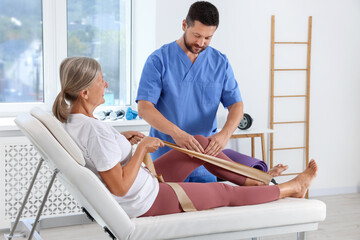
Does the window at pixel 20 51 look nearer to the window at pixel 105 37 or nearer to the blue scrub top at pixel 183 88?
the window at pixel 105 37

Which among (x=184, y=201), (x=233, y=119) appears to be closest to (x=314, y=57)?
(x=233, y=119)

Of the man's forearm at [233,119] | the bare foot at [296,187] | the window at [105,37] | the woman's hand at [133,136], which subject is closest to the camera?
the bare foot at [296,187]

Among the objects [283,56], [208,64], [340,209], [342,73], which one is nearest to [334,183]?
[340,209]

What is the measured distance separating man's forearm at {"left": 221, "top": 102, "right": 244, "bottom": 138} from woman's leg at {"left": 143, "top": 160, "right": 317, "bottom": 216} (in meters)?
0.43

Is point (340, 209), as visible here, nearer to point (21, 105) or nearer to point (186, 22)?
point (186, 22)

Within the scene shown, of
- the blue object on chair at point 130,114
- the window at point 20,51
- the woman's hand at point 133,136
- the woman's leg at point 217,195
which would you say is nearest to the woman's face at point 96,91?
the woman's hand at point 133,136

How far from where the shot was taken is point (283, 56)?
434 cm

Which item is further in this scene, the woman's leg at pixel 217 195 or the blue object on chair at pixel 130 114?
the blue object on chair at pixel 130 114

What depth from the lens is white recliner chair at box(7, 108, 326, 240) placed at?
183 cm

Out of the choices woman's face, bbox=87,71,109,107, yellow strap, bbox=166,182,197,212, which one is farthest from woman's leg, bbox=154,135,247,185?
woman's face, bbox=87,71,109,107

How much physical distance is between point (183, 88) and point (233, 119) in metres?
0.32

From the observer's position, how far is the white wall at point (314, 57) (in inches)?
160

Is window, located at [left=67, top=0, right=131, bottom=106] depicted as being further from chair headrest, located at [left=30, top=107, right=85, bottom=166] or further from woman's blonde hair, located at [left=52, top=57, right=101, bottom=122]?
chair headrest, located at [left=30, top=107, right=85, bottom=166]

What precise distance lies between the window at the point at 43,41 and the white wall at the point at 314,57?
0.35 metres
